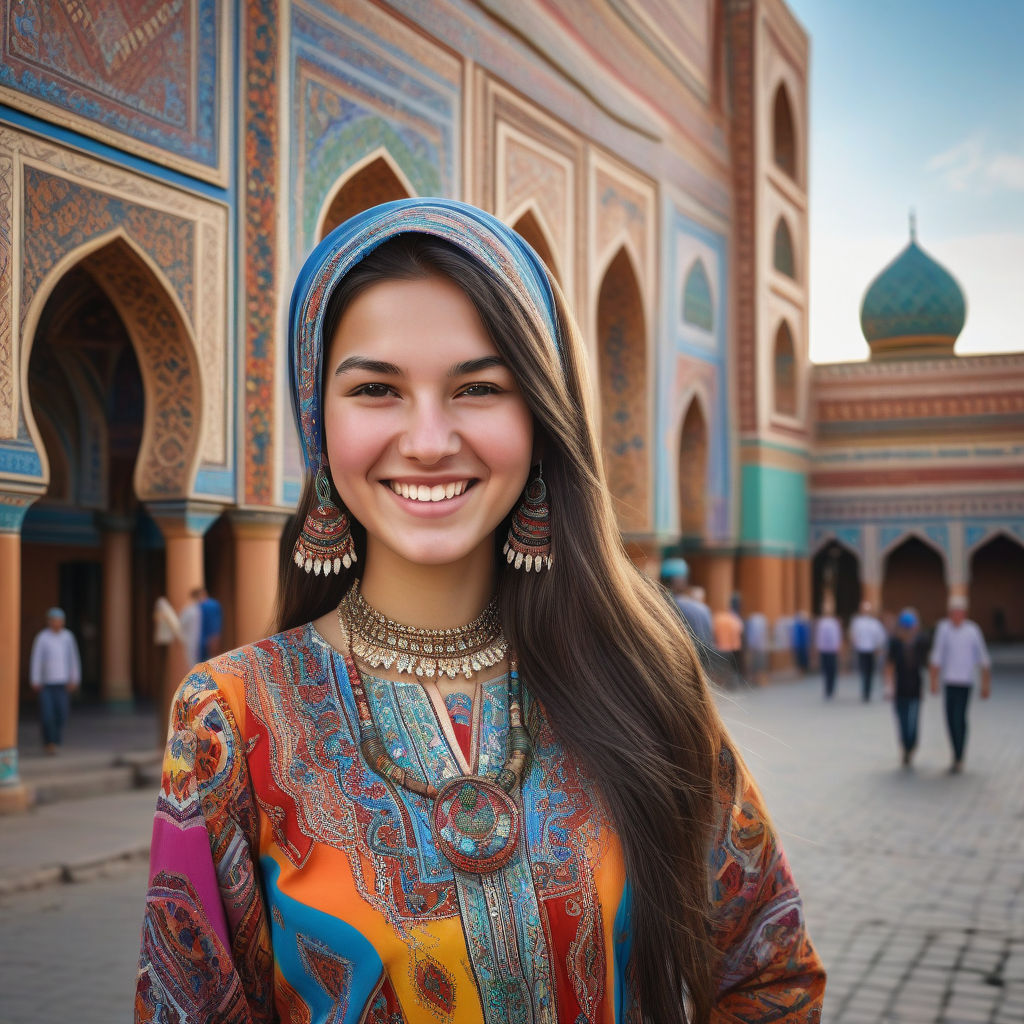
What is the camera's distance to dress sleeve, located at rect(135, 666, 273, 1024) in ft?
3.87

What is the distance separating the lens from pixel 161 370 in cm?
825

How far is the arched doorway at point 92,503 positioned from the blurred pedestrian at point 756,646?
8478mm

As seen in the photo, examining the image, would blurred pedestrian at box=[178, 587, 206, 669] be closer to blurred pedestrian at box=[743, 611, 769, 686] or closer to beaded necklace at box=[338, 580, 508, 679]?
beaded necklace at box=[338, 580, 508, 679]

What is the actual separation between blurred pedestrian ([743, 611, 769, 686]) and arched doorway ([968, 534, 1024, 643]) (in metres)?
9.09

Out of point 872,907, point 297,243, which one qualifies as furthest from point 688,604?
point 297,243

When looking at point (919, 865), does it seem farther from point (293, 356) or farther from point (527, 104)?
point (527, 104)

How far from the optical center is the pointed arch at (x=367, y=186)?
970 cm

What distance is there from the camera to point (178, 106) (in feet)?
25.7

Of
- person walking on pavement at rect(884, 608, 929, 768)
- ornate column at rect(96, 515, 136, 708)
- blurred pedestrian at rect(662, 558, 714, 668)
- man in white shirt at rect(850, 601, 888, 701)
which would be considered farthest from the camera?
man in white shirt at rect(850, 601, 888, 701)

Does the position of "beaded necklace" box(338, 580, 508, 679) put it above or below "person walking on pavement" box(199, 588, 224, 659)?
above

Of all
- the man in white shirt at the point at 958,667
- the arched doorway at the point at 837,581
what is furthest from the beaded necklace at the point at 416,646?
the arched doorway at the point at 837,581

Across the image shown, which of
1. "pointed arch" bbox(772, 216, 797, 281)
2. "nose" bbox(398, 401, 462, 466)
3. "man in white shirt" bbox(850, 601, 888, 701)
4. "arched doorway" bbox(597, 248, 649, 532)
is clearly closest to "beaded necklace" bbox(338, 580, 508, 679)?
"nose" bbox(398, 401, 462, 466)

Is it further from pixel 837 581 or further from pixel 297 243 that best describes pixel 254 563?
pixel 837 581

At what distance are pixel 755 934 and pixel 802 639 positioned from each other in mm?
18616
